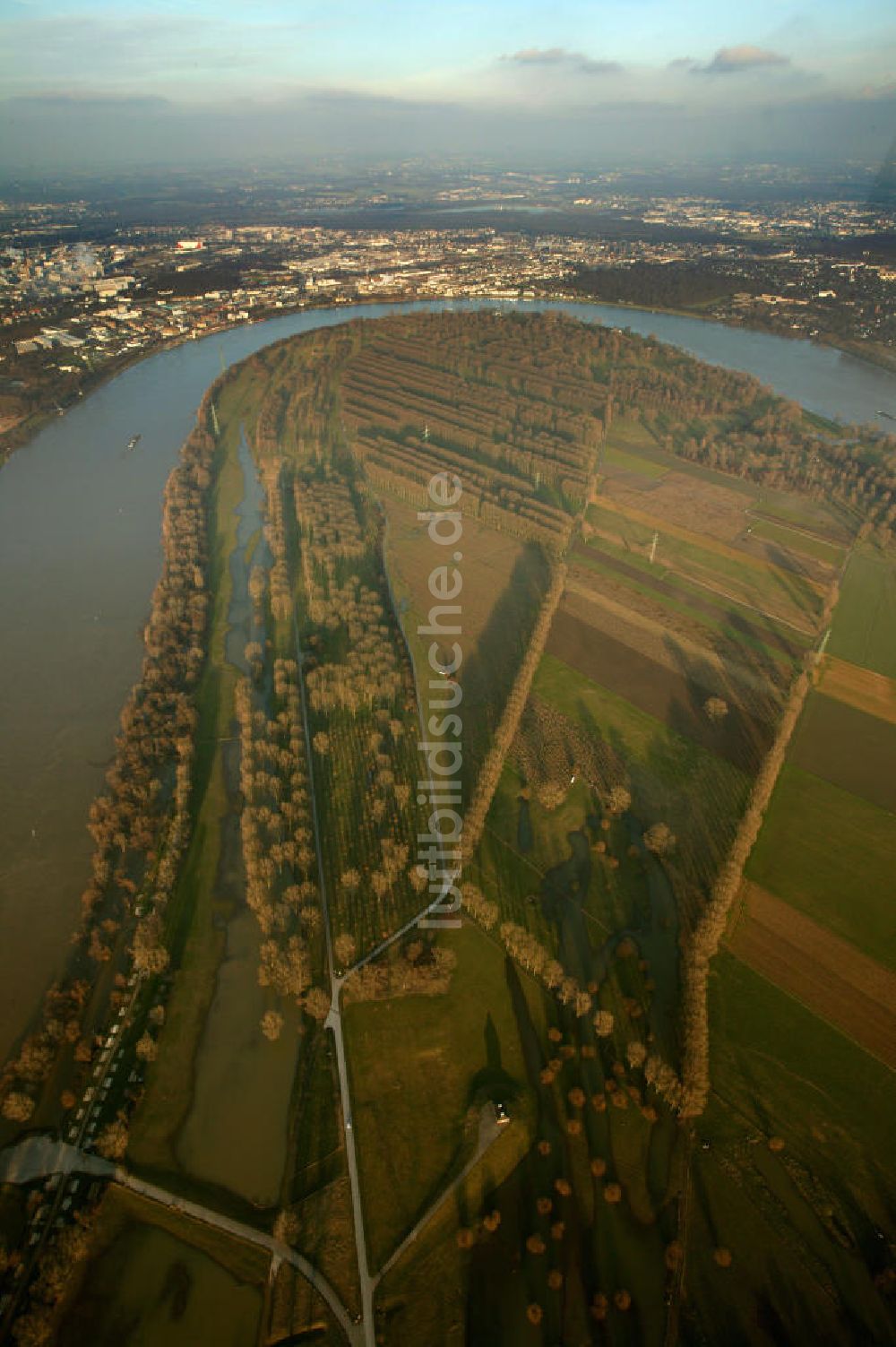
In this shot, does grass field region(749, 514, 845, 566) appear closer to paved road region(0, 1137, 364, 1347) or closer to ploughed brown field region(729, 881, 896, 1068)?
ploughed brown field region(729, 881, 896, 1068)

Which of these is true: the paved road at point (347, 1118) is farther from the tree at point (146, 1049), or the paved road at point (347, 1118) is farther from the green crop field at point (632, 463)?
the green crop field at point (632, 463)

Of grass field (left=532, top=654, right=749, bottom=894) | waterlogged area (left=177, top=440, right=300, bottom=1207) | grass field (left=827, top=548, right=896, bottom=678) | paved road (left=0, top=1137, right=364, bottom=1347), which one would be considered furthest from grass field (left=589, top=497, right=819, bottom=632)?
paved road (left=0, top=1137, right=364, bottom=1347)

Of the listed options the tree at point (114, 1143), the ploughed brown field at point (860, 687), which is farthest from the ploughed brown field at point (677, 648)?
the tree at point (114, 1143)

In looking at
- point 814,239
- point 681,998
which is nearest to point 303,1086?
point 681,998

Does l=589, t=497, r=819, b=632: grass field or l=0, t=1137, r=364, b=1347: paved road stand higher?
l=589, t=497, r=819, b=632: grass field

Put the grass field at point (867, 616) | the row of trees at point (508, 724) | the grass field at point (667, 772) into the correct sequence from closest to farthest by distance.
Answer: the row of trees at point (508, 724) → the grass field at point (667, 772) → the grass field at point (867, 616)

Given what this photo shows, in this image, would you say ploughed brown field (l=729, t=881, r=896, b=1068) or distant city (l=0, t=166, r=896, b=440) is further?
distant city (l=0, t=166, r=896, b=440)

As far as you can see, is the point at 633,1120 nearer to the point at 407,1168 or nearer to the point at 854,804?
the point at 407,1168
